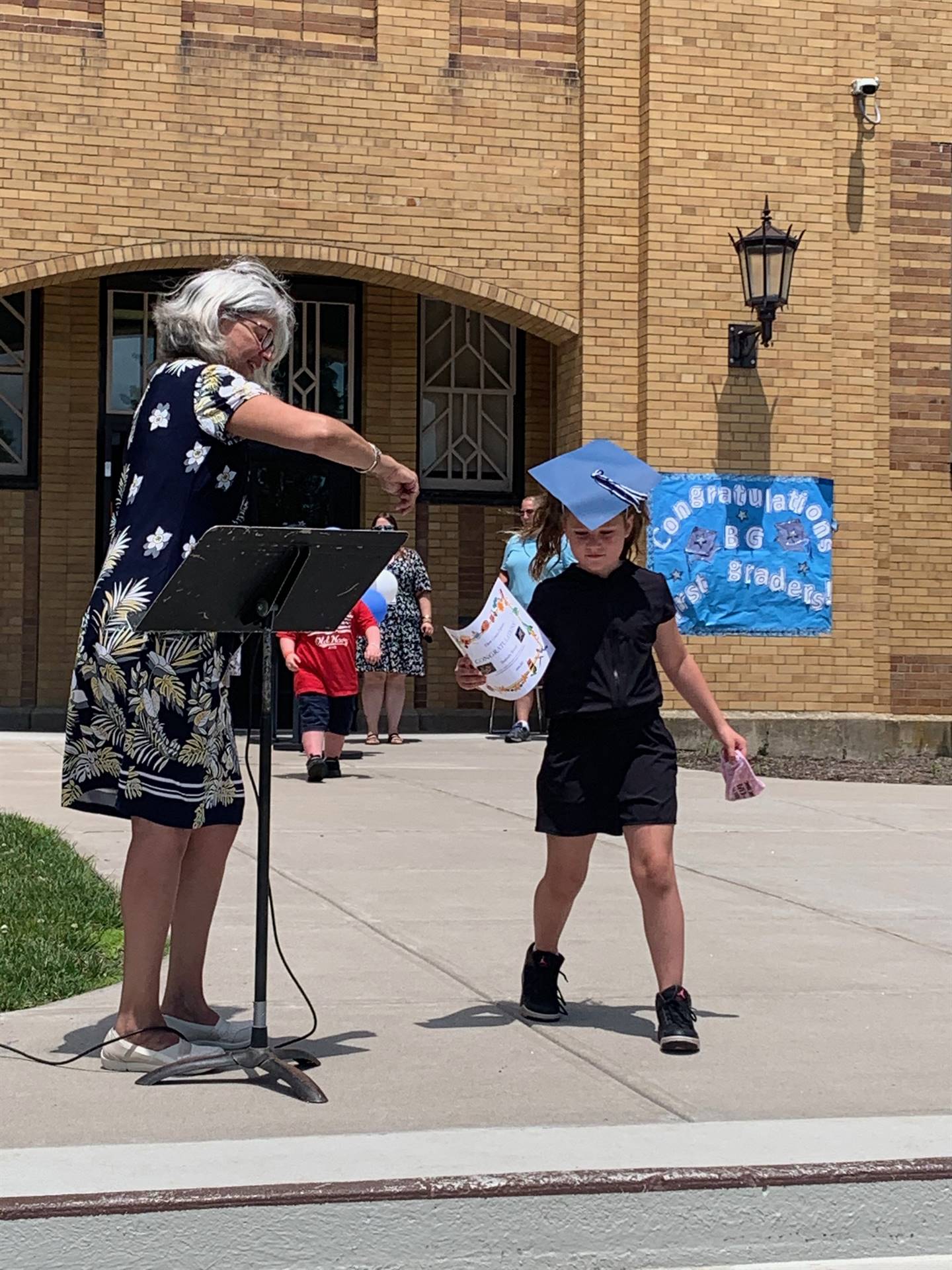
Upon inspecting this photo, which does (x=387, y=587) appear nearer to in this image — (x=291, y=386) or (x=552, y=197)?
(x=552, y=197)

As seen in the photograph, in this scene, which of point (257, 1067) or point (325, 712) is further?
point (325, 712)

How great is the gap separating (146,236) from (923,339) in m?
6.47

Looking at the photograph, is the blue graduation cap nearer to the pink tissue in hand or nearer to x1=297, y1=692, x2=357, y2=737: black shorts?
the pink tissue in hand

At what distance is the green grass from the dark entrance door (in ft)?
24.4

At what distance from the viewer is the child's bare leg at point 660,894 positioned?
5273mm

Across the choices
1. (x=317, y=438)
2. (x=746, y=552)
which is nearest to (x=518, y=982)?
(x=317, y=438)

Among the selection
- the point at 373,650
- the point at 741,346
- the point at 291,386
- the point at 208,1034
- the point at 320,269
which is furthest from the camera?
the point at 291,386

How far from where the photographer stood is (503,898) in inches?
295

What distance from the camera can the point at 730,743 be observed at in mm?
5504

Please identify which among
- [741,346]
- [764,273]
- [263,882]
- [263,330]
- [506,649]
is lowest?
[263,882]

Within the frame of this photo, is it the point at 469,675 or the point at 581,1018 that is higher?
the point at 469,675

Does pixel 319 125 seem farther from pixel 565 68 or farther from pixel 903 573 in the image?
pixel 903 573

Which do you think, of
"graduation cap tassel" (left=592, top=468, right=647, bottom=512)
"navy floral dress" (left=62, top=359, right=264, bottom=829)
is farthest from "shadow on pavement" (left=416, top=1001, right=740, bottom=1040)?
"graduation cap tassel" (left=592, top=468, right=647, bottom=512)

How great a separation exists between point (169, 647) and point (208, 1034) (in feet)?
3.64
